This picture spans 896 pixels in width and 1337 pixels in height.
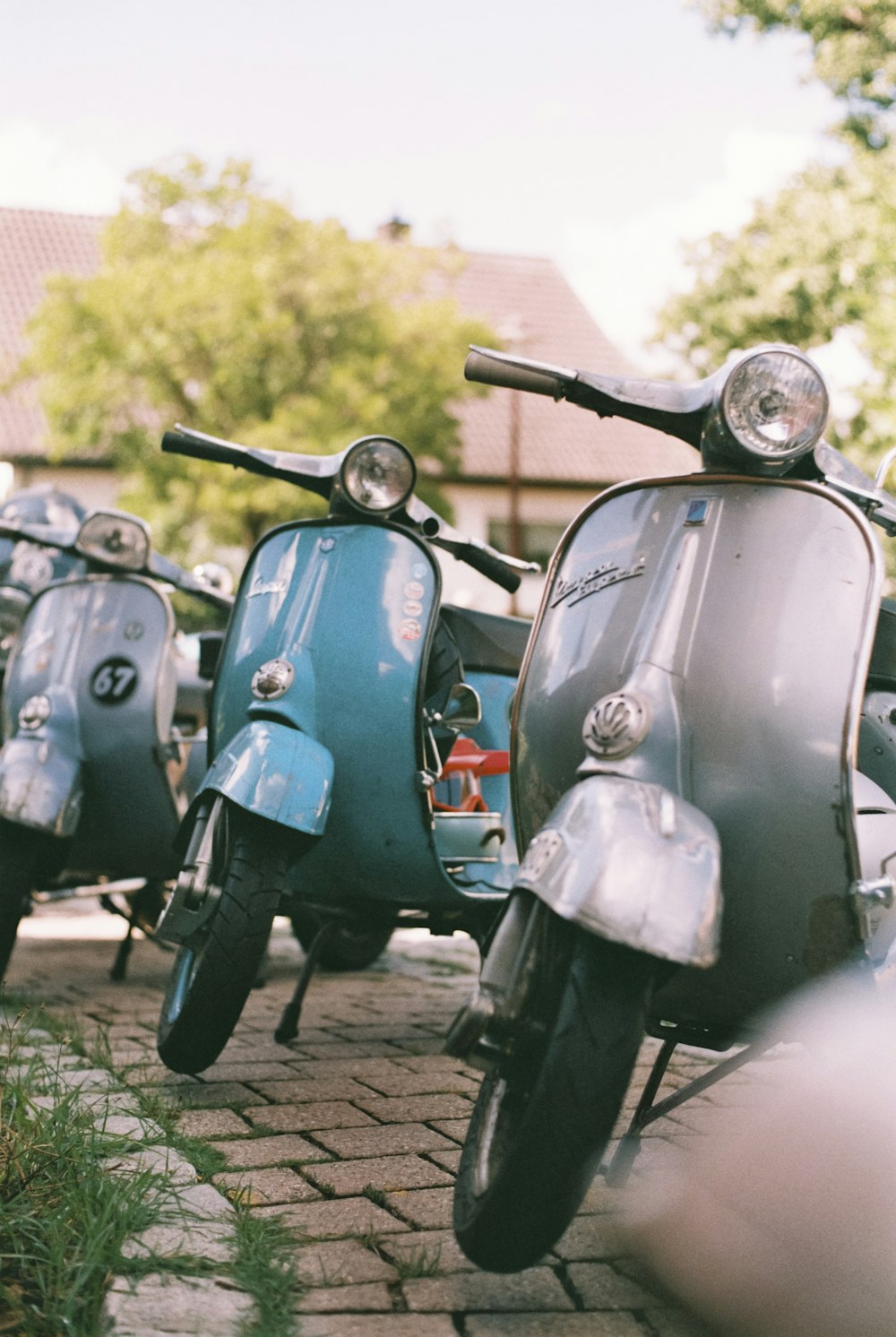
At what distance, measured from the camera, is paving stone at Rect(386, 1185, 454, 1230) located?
2.55 metres

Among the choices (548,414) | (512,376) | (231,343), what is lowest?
(512,376)

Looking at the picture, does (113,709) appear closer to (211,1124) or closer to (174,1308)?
(211,1124)

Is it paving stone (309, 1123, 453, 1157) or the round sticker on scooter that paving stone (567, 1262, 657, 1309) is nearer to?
paving stone (309, 1123, 453, 1157)

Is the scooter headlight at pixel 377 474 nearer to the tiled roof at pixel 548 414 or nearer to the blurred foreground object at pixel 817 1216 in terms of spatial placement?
the blurred foreground object at pixel 817 1216

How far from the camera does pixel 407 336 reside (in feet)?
62.9

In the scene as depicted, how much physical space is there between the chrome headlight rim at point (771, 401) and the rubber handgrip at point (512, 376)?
33 cm

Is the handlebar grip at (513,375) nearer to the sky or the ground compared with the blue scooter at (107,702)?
nearer to the sky

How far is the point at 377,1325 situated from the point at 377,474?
2221mm

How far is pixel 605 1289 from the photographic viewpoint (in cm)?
229

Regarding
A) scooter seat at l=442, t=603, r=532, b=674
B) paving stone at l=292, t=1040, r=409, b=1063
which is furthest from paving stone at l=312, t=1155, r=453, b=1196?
scooter seat at l=442, t=603, r=532, b=674

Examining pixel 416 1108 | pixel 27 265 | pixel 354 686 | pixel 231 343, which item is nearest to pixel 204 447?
pixel 354 686

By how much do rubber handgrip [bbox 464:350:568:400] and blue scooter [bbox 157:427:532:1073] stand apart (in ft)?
3.46

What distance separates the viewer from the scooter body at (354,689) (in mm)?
3646

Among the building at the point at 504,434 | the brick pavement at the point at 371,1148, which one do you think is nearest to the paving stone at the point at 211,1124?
the brick pavement at the point at 371,1148
